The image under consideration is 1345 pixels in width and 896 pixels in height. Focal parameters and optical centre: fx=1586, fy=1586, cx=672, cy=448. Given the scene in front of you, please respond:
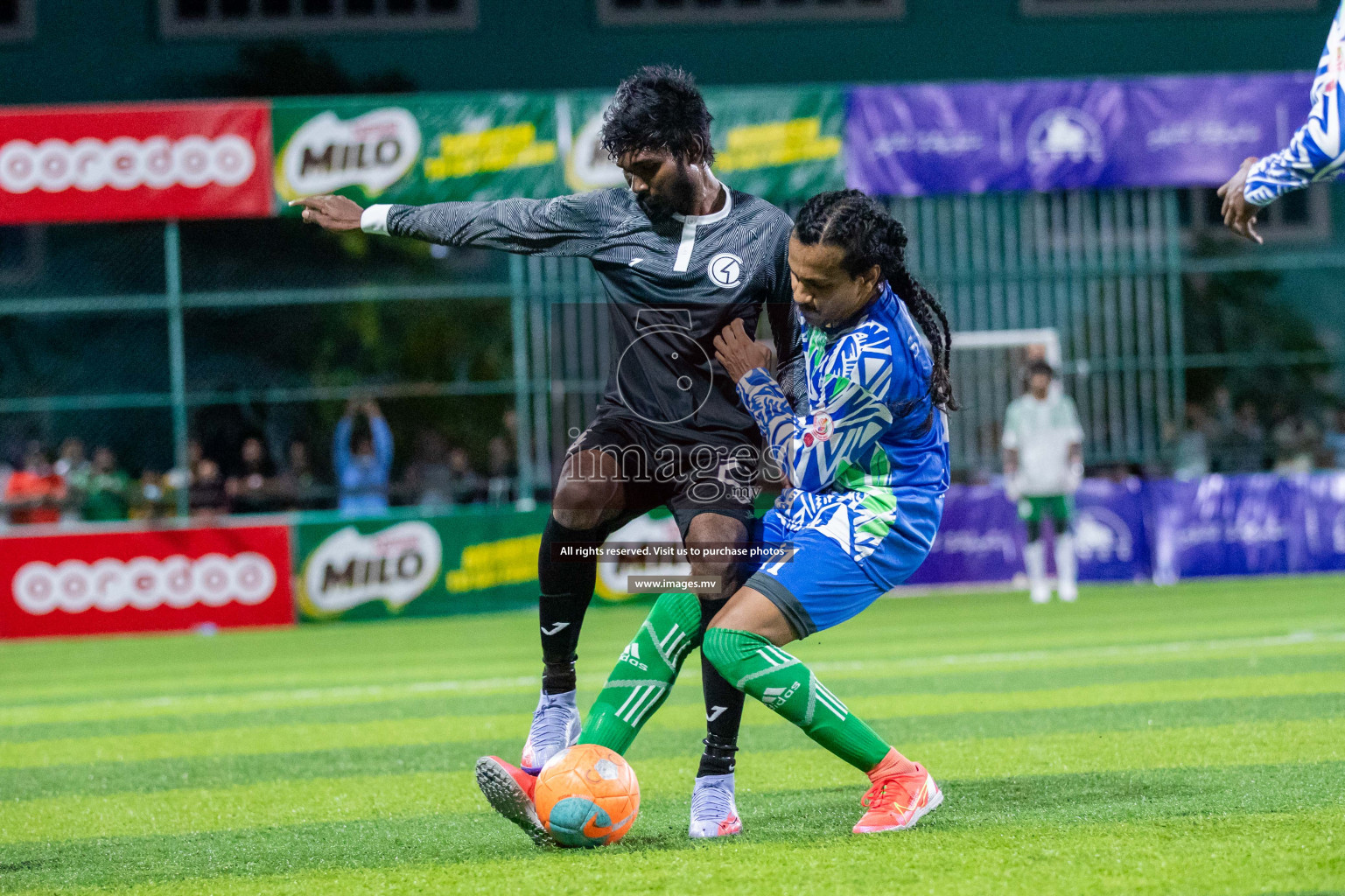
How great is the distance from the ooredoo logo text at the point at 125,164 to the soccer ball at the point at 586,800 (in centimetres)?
1207

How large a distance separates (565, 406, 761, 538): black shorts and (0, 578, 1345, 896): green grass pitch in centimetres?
100

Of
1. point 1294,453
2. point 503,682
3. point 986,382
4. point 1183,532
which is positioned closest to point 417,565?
point 503,682

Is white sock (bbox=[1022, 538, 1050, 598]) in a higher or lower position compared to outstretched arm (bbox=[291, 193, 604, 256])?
lower

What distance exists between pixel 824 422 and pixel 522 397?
38.8 ft

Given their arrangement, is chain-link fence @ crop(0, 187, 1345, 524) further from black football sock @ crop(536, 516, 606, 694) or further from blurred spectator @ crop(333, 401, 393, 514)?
black football sock @ crop(536, 516, 606, 694)

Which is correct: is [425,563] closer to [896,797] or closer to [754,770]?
[754,770]

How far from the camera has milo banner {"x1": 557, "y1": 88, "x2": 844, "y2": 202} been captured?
53.1 feet

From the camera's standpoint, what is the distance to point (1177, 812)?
4781mm

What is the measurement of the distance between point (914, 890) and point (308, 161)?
1306 centimetres

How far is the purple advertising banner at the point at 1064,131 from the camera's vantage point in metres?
16.6

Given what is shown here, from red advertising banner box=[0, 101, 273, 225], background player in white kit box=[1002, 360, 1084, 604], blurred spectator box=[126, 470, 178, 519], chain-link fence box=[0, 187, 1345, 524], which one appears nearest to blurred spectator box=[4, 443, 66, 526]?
chain-link fence box=[0, 187, 1345, 524]

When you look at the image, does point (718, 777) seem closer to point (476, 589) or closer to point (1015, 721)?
point (1015, 721)

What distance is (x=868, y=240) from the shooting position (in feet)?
14.7

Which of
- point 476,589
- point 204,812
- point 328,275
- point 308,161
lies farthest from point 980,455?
point 204,812
